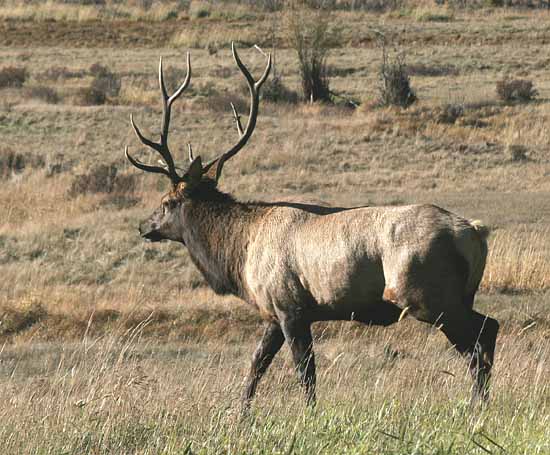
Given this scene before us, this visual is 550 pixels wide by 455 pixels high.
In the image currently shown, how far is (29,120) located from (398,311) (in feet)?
70.4

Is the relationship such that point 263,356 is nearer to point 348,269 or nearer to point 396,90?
point 348,269

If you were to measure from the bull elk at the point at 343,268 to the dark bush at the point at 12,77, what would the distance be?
26452 mm

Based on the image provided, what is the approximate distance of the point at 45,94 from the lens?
32469 mm

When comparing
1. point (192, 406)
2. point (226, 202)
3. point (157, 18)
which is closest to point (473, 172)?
point (226, 202)

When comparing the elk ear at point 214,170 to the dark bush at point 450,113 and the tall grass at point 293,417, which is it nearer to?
the tall grass at point 293,417

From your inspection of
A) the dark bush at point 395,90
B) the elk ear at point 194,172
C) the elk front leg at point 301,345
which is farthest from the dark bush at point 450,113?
the elk front leg at point 301,345

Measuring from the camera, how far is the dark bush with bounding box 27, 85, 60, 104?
3195 cm

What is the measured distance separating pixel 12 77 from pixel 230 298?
23330 millimetres

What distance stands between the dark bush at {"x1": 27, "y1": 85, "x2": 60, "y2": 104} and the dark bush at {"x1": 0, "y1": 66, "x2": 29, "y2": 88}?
199 centimetres

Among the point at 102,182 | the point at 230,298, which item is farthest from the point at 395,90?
the point at 230,298

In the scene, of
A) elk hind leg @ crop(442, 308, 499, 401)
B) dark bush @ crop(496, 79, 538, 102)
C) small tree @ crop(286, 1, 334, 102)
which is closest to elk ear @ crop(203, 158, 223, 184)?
elk hind leg @ crop(442, 308, 499, 401)

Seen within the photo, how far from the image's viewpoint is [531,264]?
15594 millimetres

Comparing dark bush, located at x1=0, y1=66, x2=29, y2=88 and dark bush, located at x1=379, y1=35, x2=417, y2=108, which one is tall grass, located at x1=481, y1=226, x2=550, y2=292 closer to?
dark bush, located at x1=379, y1=35, x2=417, y2=108

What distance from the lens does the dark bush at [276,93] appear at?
32.9 meters
